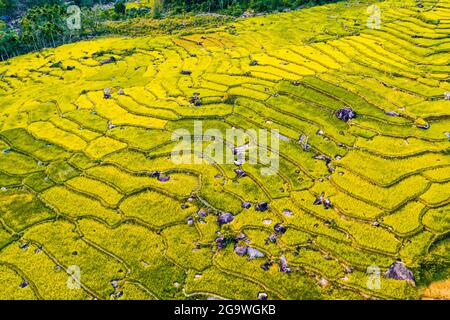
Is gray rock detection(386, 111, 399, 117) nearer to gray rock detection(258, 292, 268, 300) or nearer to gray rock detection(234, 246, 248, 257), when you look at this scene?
gray rock detection(234, 246, 248, 257)

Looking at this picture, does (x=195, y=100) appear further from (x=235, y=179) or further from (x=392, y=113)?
(x=392, y=113)

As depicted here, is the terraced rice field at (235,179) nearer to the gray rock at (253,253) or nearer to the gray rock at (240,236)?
the gray rock at (253,253)

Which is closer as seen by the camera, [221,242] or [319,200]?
[221,242]

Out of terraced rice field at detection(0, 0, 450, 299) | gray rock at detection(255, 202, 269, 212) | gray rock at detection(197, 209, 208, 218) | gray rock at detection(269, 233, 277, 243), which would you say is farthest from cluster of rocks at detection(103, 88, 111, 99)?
gray rock at detection(269, 233, 277, 243)

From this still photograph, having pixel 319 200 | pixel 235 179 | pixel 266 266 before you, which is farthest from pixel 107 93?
pixel 266 266

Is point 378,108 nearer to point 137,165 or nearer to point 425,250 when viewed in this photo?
point 425,250
